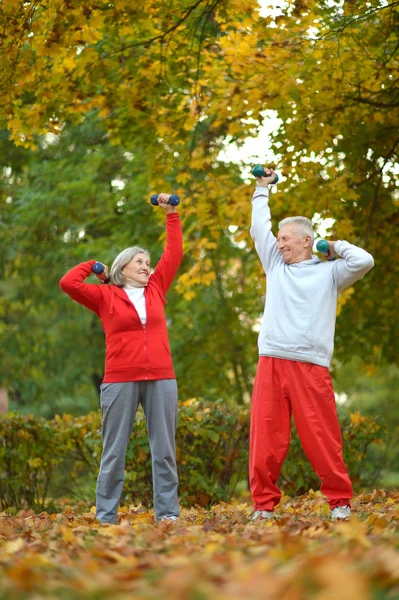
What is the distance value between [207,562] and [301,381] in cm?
239

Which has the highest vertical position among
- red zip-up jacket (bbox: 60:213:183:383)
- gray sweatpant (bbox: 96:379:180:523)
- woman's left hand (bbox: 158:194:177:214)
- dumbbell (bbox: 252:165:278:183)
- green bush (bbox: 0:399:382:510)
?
dumbbell (bbox: 252:165:278:183)

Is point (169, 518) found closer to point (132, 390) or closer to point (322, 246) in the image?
point (132, 390)

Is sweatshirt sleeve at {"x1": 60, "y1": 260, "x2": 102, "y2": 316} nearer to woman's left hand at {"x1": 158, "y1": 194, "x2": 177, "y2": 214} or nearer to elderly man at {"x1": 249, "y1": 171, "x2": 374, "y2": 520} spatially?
woman's left hand at {"x1": 158, "y1": 194, "x2": 177, "y2": 214}

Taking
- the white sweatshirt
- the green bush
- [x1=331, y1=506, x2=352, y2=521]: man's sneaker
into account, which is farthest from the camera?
the green bush

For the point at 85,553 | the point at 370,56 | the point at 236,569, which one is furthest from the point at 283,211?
the point at 236,569

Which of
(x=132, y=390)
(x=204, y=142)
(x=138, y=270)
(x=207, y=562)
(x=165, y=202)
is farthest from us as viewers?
(x=204, y=142)

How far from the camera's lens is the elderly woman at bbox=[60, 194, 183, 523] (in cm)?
511

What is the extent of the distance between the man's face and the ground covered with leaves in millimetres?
1633

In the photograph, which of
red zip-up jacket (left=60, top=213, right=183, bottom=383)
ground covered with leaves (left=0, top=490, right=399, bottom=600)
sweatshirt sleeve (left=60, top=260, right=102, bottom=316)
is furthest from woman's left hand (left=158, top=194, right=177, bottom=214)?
ground covered with leaves (left=0, top=490, right=399, bottom=600)

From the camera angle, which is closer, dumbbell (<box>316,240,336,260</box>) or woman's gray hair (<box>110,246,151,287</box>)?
dumbbell (<box>316,240,336,260</box>)

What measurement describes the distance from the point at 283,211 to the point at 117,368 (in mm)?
3991

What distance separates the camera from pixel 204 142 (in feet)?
30.6

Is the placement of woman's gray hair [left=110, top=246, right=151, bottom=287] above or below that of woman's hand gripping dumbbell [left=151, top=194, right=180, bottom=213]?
below

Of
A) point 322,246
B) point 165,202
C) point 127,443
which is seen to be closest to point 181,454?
point 127,443
